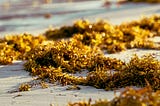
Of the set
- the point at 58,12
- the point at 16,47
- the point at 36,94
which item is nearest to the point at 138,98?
the point at 36,94

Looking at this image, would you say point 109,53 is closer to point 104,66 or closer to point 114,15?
point 104,66

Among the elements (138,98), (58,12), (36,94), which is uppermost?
(138,98)

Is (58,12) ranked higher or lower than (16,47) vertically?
lower

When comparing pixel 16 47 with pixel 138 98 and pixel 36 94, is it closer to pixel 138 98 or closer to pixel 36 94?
pixel 36 94

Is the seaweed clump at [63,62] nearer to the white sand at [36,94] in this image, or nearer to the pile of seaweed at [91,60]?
the pile of seaweed at [91,60]

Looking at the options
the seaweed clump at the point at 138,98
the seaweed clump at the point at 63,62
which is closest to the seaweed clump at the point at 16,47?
the seaweed clump at the point at 63,62

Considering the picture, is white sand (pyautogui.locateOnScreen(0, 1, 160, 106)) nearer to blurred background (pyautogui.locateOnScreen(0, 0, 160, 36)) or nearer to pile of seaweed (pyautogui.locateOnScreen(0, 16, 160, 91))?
pile of seaweed (pyautogui.locateOnScreen(0, 16, 160, 91))
